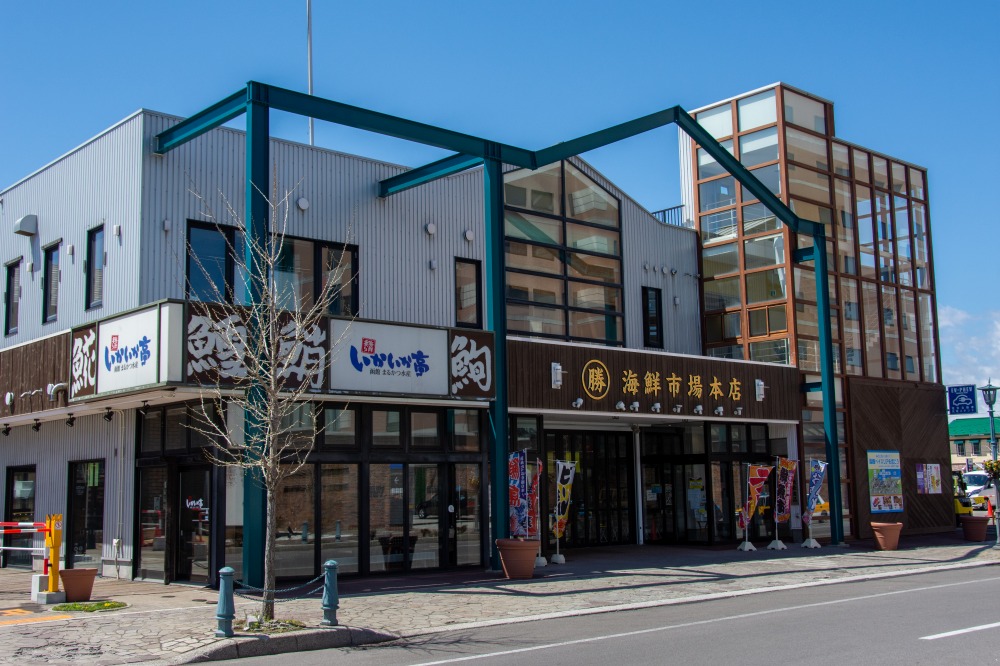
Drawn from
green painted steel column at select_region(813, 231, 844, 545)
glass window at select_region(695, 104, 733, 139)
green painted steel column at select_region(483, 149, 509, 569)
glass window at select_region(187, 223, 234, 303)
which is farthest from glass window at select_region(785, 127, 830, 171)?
glass window at select_region(187, 223, 234, 303)

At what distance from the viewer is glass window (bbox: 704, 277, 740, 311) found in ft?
92.0

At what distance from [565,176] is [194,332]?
12532 millimetres

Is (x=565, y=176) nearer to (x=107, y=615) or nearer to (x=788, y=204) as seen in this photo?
(x=788, y=204)

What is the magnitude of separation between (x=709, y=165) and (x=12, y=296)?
19064mm

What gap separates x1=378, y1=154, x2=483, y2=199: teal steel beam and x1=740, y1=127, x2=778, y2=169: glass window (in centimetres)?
1121

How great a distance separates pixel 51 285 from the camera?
2144 centimetres

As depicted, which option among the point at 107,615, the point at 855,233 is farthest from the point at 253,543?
the point at 855,233

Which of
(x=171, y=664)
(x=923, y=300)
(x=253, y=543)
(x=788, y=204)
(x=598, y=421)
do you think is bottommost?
(x=171, y=664)

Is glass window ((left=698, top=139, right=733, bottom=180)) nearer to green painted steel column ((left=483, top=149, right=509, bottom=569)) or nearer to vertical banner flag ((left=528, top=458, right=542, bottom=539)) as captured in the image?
green painted steel column ((left=483, top=149, right=509, bottom=569))

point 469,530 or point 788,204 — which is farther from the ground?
point 788,204

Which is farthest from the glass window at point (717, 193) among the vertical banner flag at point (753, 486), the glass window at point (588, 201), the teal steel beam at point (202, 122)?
the teal steel beam at point (202, 122)

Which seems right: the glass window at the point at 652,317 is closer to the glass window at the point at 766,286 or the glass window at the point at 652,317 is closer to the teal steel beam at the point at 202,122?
the glass window at the point at 766,286

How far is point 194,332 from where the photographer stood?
15188mm

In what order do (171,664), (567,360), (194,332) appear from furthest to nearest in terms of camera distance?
(567,360)
(194,332)
(171,664)
